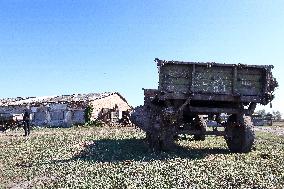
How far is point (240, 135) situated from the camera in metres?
14.6

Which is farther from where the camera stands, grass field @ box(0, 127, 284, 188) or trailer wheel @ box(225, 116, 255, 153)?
trailer wheel @ box(225, 116, 255, 153)

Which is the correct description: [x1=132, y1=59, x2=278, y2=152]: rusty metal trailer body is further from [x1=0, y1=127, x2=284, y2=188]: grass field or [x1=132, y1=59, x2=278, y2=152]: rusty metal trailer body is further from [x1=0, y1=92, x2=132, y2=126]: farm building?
[x1=0, y1=92, x2=132, y2=126]: farm building

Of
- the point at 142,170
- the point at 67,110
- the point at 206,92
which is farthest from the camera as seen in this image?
the point at 67,110

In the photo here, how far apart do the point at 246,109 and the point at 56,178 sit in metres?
7.78

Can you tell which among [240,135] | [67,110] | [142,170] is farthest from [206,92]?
[67,110]

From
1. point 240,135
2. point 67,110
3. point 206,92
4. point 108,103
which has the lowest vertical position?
point 240,135

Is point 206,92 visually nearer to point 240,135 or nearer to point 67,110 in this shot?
point 240,135

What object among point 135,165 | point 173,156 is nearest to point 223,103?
point 173,156

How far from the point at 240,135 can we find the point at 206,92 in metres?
2.14

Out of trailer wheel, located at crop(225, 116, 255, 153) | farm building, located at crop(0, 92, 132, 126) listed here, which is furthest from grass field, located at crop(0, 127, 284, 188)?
farm building, located at crop(0, 92, 132, 126)

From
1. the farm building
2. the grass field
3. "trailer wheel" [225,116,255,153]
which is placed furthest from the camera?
the farm building

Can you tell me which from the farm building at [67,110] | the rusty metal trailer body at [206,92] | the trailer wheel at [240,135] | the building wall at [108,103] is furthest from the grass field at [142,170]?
the building wall at [108,103]

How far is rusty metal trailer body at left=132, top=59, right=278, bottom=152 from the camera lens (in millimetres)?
13836

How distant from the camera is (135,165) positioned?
1137 cm
